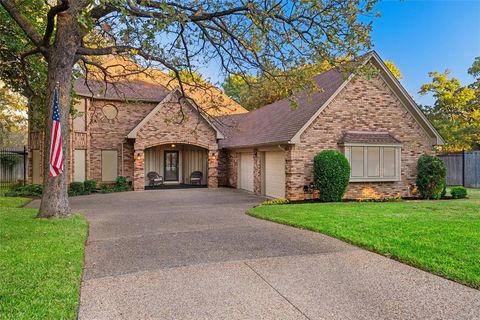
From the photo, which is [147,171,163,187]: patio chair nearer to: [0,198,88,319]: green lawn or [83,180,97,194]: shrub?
[83,180,97,194]: shrub

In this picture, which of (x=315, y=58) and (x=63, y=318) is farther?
(x=315, y=58)

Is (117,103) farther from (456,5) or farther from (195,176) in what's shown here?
(456,5)

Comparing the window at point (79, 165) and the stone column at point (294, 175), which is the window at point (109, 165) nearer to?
the window at point (79, 165)

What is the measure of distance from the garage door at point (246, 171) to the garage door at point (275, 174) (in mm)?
1922

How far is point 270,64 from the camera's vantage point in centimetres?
1042

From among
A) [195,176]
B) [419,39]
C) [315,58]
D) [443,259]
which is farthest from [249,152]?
[443,259]

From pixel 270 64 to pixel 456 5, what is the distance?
11.6 metres

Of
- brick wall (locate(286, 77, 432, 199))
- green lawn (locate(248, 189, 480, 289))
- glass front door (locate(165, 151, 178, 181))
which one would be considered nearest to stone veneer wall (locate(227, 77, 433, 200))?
brick wall (locate(286, 77, 432, 199))

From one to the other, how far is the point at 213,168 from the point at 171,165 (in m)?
3.95

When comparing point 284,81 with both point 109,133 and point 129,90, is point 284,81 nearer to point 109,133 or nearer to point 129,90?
point 109,133

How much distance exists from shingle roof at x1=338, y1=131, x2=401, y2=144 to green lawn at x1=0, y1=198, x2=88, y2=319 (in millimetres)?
10618

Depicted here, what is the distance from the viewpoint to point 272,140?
15578mm

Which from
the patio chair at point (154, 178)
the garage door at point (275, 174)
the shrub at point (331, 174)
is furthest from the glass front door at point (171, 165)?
the shrub at point (331, 174)

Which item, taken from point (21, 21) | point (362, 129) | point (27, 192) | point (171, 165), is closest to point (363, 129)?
point (362, 129)
